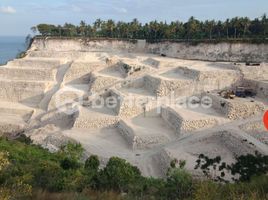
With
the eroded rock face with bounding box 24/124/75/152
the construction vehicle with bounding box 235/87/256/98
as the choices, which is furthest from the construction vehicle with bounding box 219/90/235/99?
the eroded rock face with bounding box 24/124/75/152

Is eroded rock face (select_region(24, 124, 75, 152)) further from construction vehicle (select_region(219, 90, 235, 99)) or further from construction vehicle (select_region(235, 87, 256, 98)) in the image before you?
construction vehicle (select_region(235, 87, 256, 98))

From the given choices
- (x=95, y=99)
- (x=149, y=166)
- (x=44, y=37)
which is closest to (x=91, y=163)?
(x=149, y=166)

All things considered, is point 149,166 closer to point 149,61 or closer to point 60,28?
point 149,61

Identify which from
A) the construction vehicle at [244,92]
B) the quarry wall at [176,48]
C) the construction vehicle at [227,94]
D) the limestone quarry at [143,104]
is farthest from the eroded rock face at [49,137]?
the quarry wall at [176,48]

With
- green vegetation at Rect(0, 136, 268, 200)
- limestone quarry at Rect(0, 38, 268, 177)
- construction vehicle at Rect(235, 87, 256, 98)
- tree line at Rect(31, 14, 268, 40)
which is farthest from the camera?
tree line at Rect(31, 14, 268, 40)

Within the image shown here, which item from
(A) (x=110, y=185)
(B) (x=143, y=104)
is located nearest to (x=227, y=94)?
(B) (x=143, y=104)

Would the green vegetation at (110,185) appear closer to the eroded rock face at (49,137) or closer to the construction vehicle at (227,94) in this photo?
the eroded rock face at (49,137)

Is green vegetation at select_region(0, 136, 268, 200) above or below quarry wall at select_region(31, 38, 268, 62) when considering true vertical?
below

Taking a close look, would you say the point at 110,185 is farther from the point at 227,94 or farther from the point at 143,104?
the point at 227,94
